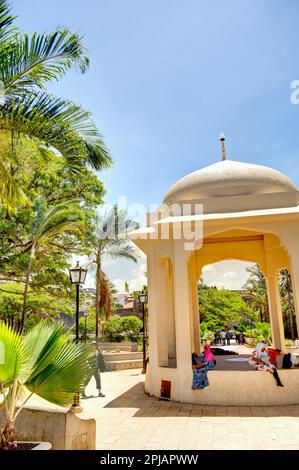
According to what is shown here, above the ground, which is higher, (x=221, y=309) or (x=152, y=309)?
(x=221, y=309)

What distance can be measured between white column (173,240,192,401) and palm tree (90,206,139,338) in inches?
468

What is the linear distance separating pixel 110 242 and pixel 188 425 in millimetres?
15386

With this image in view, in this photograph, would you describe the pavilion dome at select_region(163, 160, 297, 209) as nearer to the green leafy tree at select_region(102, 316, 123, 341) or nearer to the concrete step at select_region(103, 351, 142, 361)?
the concrete step at select_region(103, 351, 142, 361)

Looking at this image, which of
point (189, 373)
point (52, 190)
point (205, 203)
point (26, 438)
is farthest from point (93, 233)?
point (26, 438)

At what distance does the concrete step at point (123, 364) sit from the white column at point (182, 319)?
9.48m

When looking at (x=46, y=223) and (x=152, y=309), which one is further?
(x=46, y=223)

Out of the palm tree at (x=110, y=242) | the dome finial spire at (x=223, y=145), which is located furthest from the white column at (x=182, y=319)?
the palm tree at (x=110, y=242)

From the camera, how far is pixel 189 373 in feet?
29.7

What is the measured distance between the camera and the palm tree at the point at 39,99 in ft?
22.3

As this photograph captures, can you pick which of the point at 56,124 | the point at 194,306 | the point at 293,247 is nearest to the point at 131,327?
the point at 194,306

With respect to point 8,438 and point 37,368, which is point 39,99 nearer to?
point 37,368

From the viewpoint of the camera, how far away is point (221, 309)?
4278cm
